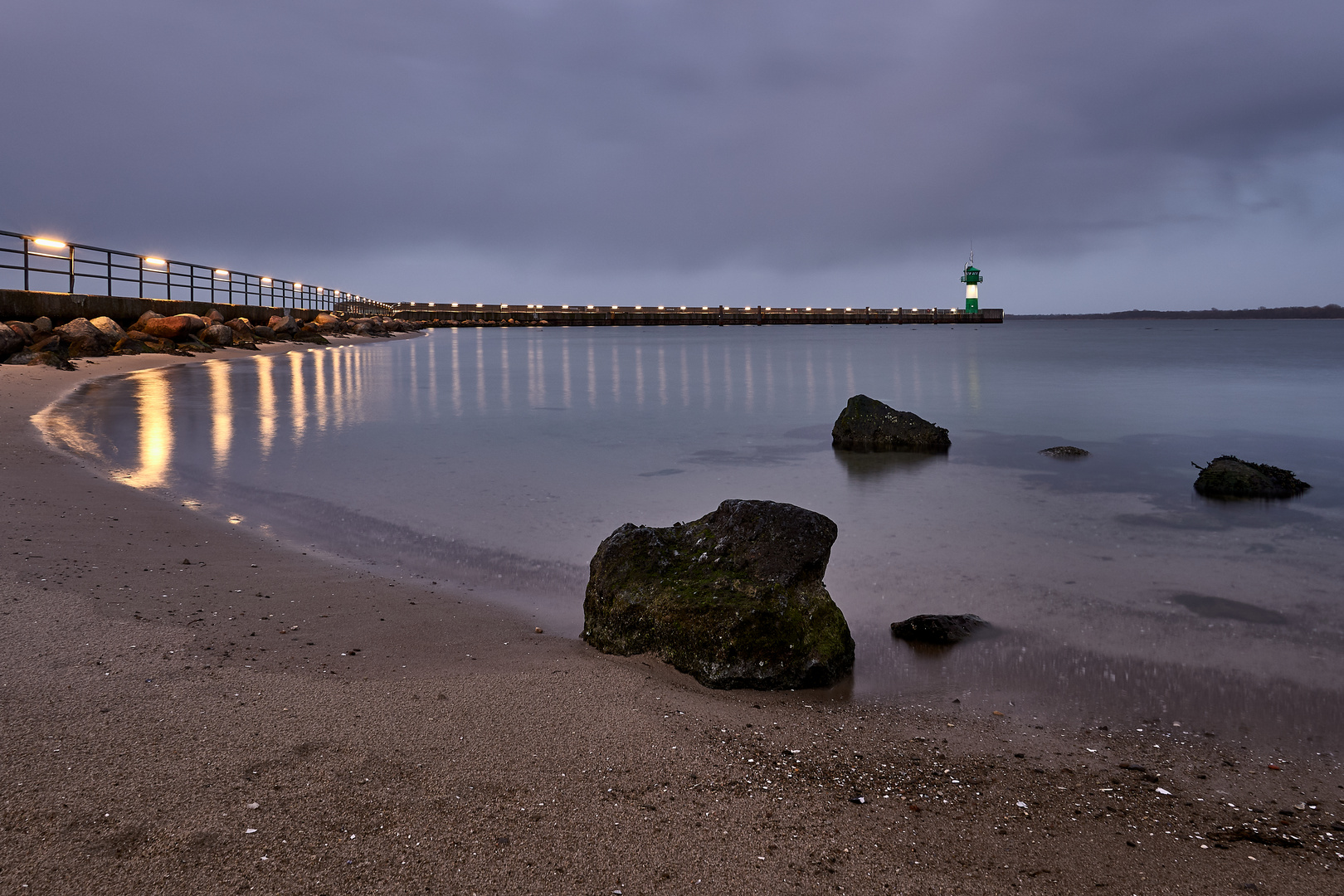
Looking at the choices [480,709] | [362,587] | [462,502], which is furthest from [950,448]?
[480,709]

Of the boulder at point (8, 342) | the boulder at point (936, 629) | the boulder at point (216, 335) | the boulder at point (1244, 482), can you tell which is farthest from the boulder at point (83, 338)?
the boulder at point (1244, 482)

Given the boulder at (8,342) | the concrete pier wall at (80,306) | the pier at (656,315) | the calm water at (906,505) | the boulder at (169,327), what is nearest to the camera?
the calm water at (906,505)

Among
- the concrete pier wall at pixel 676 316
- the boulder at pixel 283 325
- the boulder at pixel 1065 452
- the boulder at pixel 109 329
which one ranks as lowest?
the boulder at pixel 1065 452

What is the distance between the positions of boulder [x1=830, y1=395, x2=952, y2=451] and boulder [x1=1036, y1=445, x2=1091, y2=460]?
1024 millimetres

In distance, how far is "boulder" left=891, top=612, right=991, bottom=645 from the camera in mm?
3611

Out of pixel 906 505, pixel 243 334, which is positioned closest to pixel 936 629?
pixel 906 505

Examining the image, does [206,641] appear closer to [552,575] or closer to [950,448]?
[552,575]

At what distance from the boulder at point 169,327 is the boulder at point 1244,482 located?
73.4ft

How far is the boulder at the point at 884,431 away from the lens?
9.05 m

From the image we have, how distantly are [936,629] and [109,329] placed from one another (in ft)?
63.7

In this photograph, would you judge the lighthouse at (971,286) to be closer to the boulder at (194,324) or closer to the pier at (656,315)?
the pier at (656,315)

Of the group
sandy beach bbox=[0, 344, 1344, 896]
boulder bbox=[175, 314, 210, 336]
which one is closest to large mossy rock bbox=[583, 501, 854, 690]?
sandy beach bbox=[0, 344, 1344, 896]

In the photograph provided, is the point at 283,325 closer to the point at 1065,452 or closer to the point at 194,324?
the point at 194,324

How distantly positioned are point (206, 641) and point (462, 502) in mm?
3346
